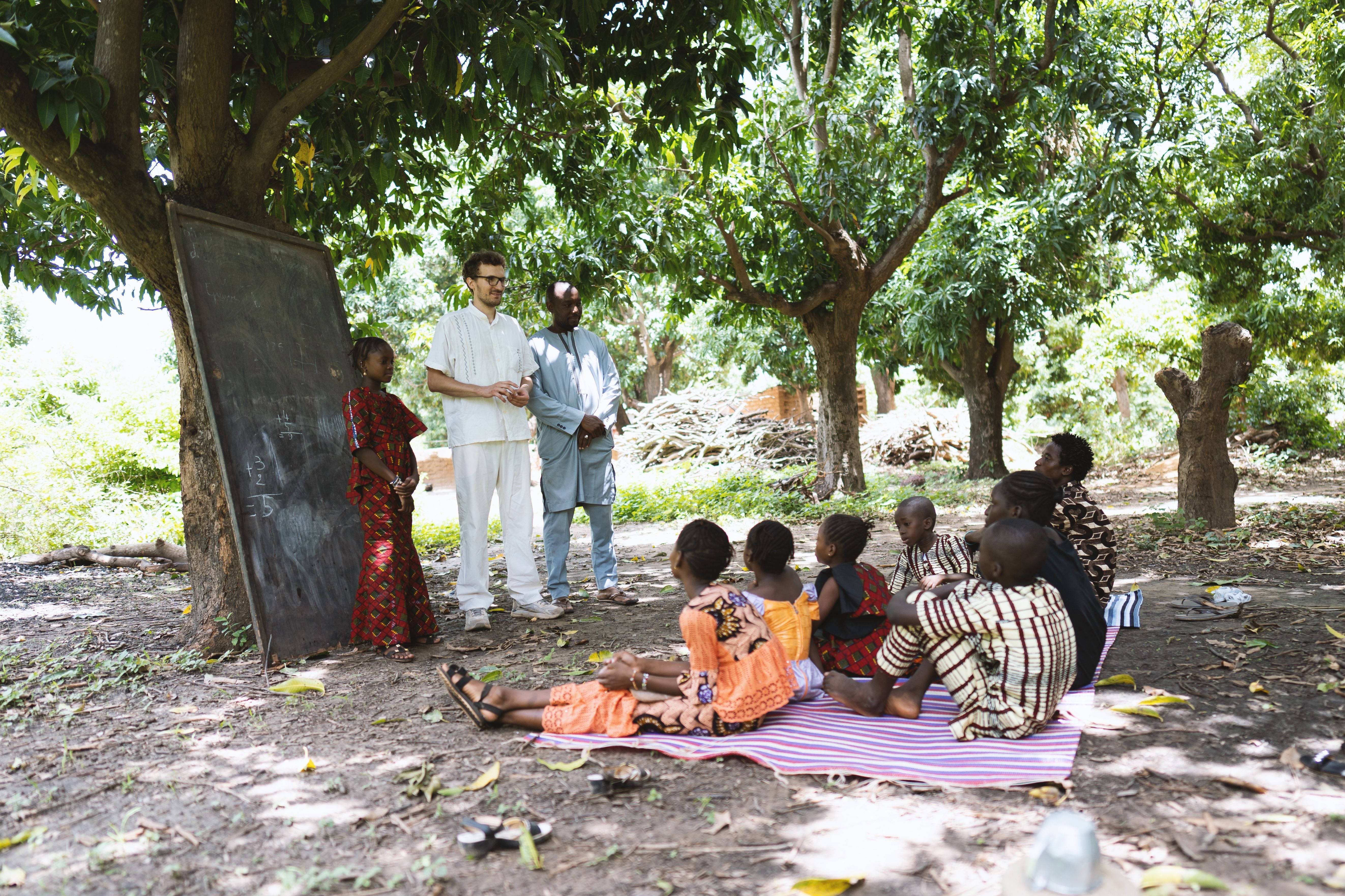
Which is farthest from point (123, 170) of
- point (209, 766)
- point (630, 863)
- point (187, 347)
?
point (630, 863)

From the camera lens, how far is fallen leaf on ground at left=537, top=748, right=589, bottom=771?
9.28ft

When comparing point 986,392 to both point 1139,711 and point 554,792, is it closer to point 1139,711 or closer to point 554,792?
point 1139,711

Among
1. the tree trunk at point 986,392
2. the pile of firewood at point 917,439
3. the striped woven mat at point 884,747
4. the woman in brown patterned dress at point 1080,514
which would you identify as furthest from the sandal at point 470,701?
the pile of firewood at point 917,439

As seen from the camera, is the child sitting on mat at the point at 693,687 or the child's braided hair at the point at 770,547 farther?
the child's braided hair at the point at 770,547

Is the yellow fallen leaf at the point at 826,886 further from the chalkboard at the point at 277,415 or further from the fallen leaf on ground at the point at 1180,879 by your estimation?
the chalkboard at the point at 277,415

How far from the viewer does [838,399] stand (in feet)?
37.0

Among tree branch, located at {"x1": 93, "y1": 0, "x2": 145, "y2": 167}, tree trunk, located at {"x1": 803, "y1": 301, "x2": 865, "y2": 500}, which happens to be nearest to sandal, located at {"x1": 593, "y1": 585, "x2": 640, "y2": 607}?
tree branch, located at {"x1": 93, "y1": 0, "x2": 145, "y2": 167}

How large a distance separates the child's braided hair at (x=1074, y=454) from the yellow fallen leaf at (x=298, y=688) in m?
3.56

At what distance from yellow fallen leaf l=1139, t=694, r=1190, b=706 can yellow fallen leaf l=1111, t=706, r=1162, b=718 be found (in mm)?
28

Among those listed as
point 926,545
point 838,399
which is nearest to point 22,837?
point 926,545

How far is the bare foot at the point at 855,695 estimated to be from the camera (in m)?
3.21

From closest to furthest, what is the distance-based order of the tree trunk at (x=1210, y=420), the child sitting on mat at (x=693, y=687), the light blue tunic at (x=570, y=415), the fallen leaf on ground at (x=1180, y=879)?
1. the fallen leaf on ground at (x=1180, y=879)
2. the child sitting on mat at (x=693, y=687)
3. the light blue tunic at (x=570, y=415)
4. the tree trunk at (x=1210, y=420)

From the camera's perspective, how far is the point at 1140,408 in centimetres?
2338

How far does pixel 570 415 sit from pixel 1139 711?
3.36 meters
